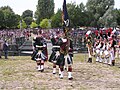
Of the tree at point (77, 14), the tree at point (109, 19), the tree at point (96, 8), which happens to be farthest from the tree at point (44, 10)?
the tree at point (109, 19)

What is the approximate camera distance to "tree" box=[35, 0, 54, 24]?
131500 mm

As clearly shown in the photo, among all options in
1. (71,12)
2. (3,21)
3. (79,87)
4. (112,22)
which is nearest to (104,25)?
(112,22)

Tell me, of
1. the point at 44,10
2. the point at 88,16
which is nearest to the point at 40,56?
the point at 88,16

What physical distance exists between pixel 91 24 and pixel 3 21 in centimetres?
2533

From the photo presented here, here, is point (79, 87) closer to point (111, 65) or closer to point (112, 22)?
point (111, 65)

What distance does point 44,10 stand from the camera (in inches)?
5276

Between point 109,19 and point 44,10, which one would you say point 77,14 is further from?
point 44,10

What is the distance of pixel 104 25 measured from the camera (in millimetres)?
78250

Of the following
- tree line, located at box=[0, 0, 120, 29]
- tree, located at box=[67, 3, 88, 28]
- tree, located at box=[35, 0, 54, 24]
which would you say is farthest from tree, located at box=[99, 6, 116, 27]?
tree, located at box=[35, 0, 54, 24]

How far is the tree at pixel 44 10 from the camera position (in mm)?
131500

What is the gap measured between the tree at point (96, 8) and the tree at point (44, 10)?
50.6 metres

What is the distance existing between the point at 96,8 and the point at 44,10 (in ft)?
185

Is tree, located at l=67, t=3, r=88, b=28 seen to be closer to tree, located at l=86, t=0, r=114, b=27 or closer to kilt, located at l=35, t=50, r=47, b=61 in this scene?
tree, located at l=86, t=0, r=114, b=27

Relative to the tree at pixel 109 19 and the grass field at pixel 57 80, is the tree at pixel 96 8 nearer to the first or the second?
the tree at pixel 109 19
